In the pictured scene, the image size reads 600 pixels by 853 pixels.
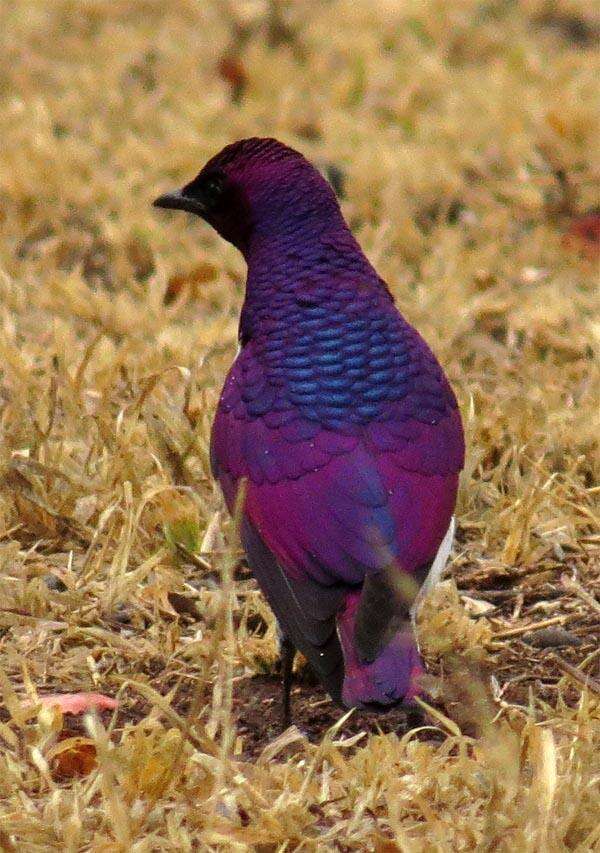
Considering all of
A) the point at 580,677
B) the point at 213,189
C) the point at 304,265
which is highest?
the point at 213,189

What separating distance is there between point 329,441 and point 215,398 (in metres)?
1.29

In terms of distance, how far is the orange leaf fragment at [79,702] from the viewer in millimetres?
3396

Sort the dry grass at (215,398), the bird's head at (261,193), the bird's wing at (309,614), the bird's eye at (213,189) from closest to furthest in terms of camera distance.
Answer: the dry grass at (215,398) → the bird's wing at (309,614) → the bird's head at (261,193) → the bird's eye at (213,189)

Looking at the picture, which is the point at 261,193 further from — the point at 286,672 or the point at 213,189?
the point at 286,672

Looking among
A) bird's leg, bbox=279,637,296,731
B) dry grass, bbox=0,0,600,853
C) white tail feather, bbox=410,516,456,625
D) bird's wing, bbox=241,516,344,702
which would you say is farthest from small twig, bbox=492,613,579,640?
bird's wing, bbox=241,516,344,702

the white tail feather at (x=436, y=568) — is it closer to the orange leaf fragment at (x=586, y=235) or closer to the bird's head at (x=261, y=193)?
the bird's head at (x=261, y=193)

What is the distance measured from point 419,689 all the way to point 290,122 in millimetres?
4432

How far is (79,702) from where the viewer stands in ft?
11.2

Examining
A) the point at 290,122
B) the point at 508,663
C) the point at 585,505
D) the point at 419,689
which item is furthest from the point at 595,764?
the point at 290,122

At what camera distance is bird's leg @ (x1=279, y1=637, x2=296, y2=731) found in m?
3.45

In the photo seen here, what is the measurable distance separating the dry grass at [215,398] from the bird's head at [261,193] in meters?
0.43

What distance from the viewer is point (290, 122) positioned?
23.4 feet

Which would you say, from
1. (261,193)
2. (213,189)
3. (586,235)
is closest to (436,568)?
(261,193)

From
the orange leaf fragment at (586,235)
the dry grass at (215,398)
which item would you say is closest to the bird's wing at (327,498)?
the dry grass at (215,398)
